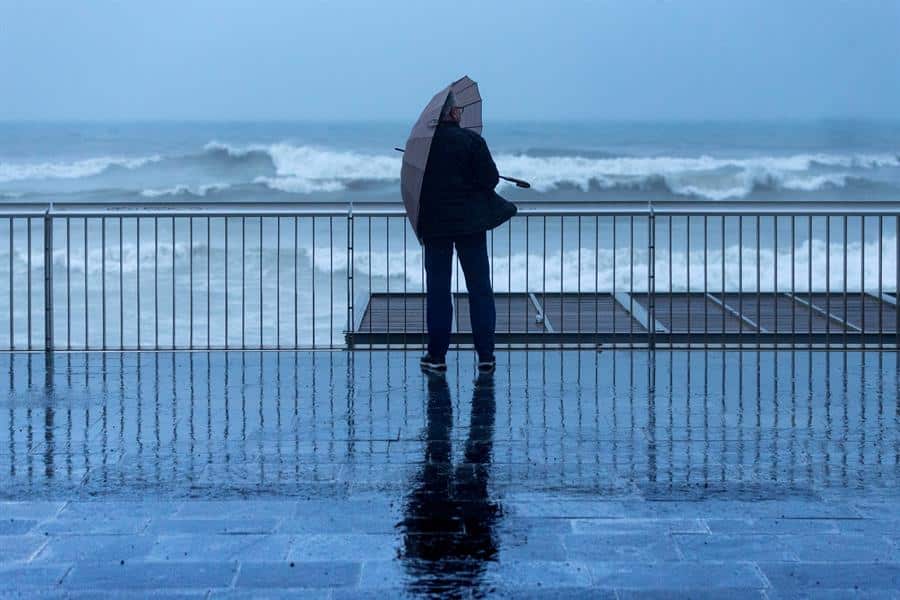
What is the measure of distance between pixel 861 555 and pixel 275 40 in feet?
154

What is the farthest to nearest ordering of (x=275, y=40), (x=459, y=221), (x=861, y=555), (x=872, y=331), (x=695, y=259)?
(x=275, y=40), (x=695, y=259), (x=872, y=331), (x=459, y=221), (x=861, y=555)

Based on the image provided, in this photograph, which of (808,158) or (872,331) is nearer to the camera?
(872,331)

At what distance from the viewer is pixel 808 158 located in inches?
1890

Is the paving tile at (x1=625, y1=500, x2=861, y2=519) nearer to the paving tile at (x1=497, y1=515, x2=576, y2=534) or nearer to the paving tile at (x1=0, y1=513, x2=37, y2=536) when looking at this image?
the paving tile at (x1=497, y1=515, x2=576, y2=534)

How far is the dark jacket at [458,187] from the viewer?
8.76m

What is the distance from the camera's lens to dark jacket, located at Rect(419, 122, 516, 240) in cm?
876

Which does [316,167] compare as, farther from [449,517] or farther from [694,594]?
[694,594]

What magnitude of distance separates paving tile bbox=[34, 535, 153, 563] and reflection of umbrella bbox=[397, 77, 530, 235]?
417 cm

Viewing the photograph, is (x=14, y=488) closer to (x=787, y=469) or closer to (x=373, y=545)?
(x=373, y=545)

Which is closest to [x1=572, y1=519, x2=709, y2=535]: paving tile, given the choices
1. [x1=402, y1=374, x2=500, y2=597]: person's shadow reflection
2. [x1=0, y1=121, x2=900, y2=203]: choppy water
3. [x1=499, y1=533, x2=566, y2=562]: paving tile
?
[x1=499, y1=533, x2=566, y2=562]: paving tile

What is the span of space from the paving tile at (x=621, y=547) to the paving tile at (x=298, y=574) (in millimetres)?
724

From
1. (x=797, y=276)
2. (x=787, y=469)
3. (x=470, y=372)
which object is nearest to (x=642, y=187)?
(x=797, y=276)

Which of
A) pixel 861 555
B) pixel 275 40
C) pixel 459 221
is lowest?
pixel 861 555

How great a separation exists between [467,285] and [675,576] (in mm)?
4610
